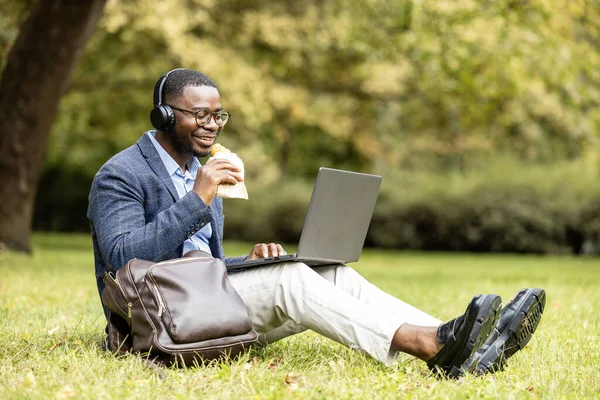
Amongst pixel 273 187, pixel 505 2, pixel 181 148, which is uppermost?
pixel 505 2

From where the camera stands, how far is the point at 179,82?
4.33m

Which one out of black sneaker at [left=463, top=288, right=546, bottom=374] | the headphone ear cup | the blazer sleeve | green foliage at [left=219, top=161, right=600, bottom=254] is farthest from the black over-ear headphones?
green foliage at [left=219, top=161, right=600, bottom=254]

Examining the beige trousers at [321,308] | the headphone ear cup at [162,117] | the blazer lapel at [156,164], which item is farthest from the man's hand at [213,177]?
the beige trousers at [321,308]

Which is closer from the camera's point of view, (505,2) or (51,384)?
(51,384)

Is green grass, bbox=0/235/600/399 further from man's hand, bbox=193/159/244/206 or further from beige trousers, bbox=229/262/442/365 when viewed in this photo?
man's hand, bbox=193/159/244/206

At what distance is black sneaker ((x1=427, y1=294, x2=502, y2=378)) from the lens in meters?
3.71

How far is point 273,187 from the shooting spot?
77.8 feet

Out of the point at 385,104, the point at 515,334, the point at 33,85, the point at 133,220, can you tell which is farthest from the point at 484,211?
the point at 133,220

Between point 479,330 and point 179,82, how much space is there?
1944 mm

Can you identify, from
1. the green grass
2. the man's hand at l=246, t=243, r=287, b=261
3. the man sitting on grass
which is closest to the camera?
the green grass

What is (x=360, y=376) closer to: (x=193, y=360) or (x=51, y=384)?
(x=193, y=360)

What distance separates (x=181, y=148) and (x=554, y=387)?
2.17 m

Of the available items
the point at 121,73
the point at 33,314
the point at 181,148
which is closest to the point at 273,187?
the point at 121,73

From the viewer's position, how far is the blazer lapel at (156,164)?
13.8 ft
